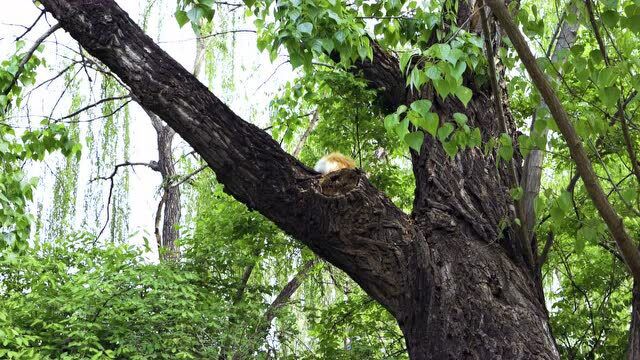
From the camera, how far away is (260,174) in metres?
3.59

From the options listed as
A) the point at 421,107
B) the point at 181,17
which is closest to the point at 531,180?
the point at 421,107

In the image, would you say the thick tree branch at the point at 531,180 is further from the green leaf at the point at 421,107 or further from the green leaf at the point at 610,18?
the green leaf at the point at 421,107

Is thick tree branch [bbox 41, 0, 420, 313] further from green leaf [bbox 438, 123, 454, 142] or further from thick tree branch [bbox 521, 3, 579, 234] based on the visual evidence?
green leaf [bbox 438, 123, 454, 142]

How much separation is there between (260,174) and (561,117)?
4.80ft

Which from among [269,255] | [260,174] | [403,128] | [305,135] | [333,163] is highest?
[305,135]

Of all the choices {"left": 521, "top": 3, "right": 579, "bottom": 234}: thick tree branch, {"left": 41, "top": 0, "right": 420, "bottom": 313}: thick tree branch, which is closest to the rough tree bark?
{"left": 41, "top": 0, "right": 420, "bottom": 313}: thick tree branch

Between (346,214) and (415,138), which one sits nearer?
(415,138)

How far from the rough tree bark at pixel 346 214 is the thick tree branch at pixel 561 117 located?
30.6 inches

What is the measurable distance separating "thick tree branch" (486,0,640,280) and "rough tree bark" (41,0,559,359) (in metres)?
0.78

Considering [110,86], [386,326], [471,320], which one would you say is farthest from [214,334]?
[110,86]

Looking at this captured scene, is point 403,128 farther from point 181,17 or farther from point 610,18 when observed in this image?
point 181,17

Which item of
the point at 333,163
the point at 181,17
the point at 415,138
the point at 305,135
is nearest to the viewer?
the point at 415,138

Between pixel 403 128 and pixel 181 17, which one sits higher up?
pixel 181 17

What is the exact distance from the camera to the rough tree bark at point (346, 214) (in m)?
3.48
